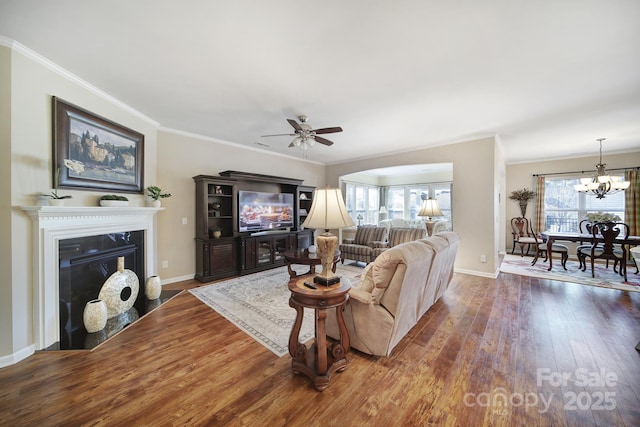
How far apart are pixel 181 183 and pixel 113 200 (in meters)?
1.39

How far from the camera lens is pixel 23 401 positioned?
1.57m

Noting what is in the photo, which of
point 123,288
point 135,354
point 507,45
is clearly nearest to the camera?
point 507,45

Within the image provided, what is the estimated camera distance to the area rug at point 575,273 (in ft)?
12.9

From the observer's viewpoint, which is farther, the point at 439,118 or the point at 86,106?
the point at 439,118

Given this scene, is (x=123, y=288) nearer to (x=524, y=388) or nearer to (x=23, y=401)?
(x=23, y=401)

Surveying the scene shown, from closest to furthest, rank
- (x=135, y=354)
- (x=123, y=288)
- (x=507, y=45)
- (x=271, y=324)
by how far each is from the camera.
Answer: (x=507, y=45)
(x=135, y=354)
(x=271, y=324)
(x=123, y=288)

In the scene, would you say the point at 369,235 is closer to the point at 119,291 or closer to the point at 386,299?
the point at 386,299

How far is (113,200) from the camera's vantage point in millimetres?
2787

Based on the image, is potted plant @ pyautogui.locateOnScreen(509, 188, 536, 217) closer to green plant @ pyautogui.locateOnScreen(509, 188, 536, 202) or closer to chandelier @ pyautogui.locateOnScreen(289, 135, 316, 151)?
green plant @ pyautogui.locateOnScreen(509, 188, 536, 202)

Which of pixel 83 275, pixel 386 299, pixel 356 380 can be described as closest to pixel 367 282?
pixel 386 299

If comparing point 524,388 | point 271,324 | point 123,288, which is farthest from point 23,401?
point 524,388

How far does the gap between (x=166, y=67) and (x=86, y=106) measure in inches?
46.7

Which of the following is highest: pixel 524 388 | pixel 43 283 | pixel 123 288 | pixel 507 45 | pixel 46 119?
pixel 507 45

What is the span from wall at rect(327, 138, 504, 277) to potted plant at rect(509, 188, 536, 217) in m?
2.90
